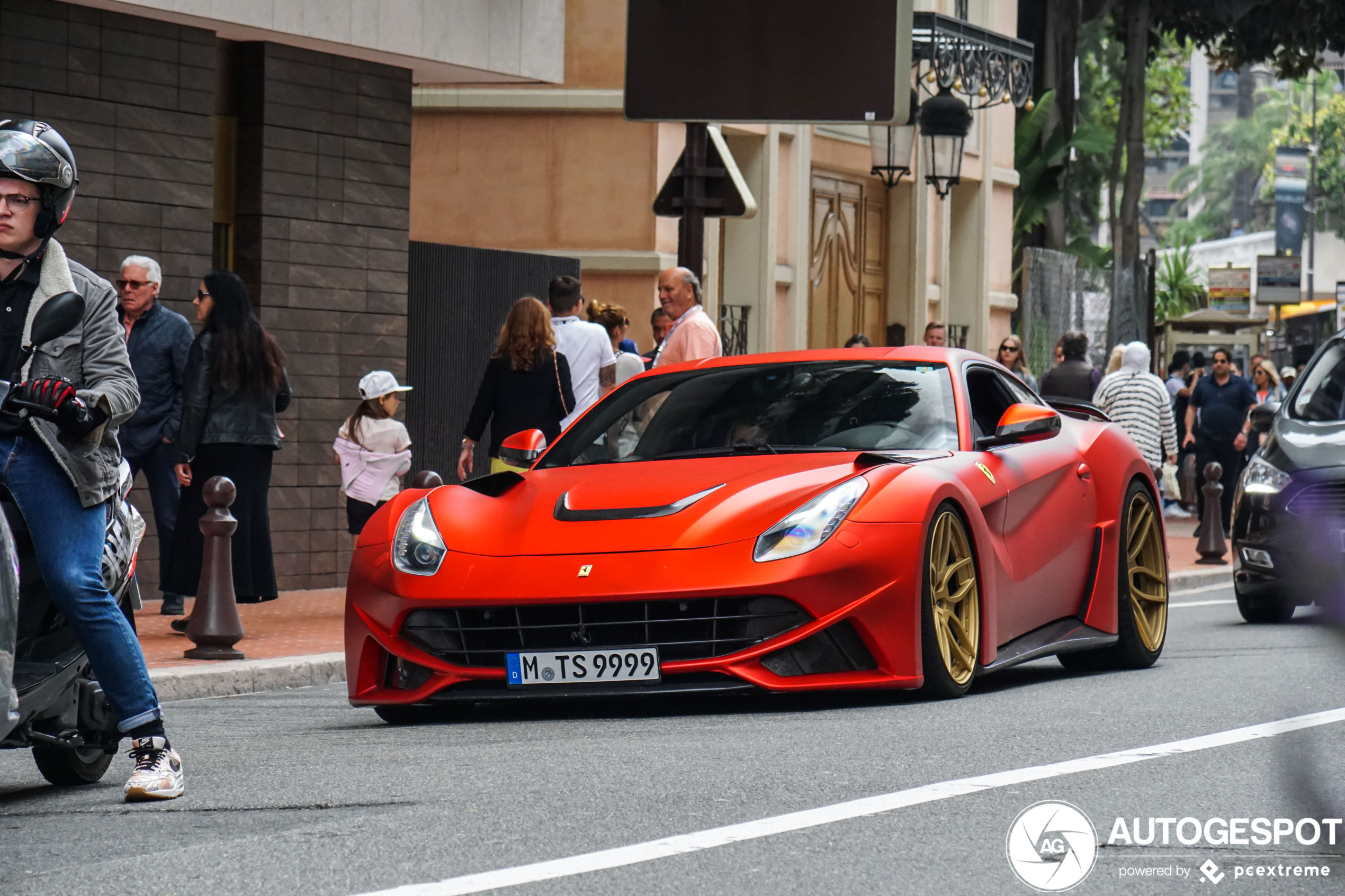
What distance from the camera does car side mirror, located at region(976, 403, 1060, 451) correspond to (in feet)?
28.6

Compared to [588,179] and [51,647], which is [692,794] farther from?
[588,179]

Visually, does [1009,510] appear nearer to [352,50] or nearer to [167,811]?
[167,811]

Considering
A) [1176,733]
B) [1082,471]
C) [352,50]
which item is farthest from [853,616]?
[352,50]

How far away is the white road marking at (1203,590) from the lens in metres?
16.1

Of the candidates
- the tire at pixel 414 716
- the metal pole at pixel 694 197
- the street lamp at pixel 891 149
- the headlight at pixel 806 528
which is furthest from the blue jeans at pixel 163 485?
the street lamp at pixel 891 149

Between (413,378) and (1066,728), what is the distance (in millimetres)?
9870

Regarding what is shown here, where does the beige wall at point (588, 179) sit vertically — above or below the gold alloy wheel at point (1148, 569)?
above

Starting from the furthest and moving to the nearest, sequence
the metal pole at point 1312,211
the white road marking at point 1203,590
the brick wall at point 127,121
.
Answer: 1. the metal pole at point 1312,211
2. the white road marking at point 1203,590
3. the brick wall at point 127,121

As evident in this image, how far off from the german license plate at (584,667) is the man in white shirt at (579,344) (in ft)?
18.5

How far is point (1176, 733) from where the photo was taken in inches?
282

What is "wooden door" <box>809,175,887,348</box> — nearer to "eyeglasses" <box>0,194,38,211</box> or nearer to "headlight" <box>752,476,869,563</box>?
"headlight" <box>752,476,869,563</box>

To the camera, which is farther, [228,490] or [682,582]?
[228,490]

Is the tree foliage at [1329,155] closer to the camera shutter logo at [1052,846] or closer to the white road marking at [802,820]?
the white road marking at [802,820]

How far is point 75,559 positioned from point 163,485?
6.58 metres
